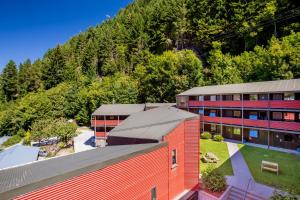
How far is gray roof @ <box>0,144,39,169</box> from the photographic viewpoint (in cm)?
2718

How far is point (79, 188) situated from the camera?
8953 millimetres

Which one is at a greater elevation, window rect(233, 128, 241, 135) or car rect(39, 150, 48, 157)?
window rect(233, 128, 241, 135)

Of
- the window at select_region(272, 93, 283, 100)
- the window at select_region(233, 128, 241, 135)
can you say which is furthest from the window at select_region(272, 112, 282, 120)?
the window at select_region(233, 128, 241, 135)

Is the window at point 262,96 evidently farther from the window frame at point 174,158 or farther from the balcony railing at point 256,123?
the window frame at point 174,158

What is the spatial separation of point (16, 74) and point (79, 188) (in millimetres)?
93931

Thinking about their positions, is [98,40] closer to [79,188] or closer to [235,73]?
[235,73]

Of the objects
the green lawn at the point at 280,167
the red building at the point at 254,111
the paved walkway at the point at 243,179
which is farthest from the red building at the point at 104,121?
the paved walkway at the point at 243,179

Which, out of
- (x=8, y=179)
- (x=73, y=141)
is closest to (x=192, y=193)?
(x=8, y=179)

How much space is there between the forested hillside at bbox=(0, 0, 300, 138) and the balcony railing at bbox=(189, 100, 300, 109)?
11.7 meters

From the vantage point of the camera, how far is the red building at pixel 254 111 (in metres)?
28.2

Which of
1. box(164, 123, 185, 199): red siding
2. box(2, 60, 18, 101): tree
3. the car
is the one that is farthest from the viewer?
box(2, 60, 18, 101): tree

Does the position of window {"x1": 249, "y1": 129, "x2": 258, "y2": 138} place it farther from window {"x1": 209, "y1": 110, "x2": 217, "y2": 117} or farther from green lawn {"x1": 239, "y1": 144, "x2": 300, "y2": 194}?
window {"x1": 209, "y1": 110, "x2": 217, "y2": 117}

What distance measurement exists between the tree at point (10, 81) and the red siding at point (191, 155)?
291ft

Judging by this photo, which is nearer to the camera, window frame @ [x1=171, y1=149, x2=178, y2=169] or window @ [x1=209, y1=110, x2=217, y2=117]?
window frame @ [x1=171, y1=149, x2=178, y2=169]
